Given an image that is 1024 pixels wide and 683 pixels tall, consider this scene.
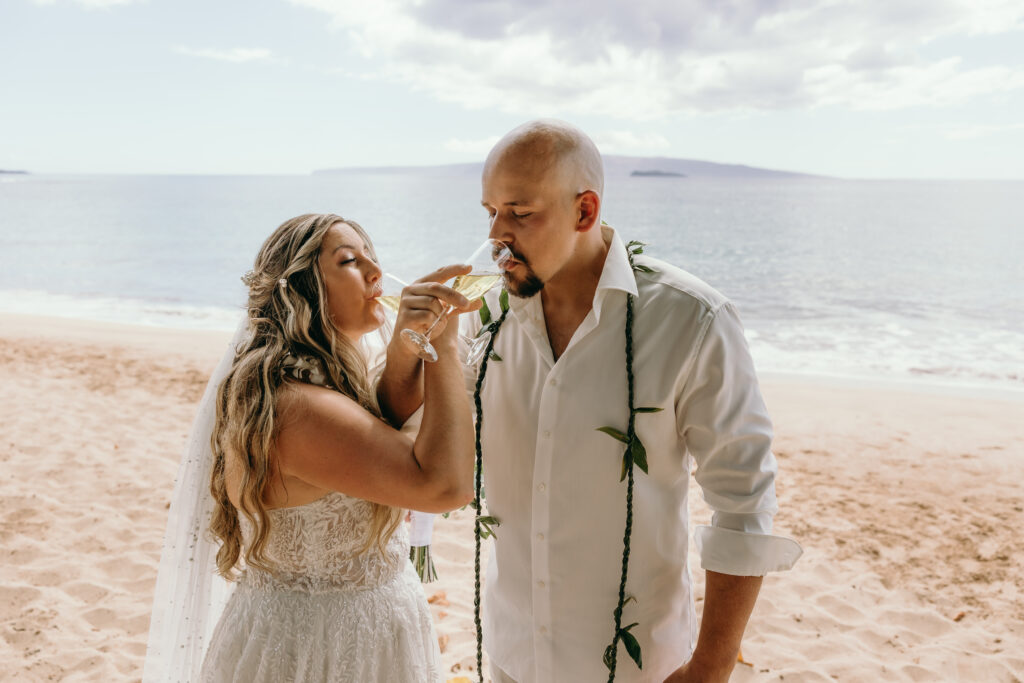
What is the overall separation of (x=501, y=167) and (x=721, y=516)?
109cm

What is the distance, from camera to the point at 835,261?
36.4 metres

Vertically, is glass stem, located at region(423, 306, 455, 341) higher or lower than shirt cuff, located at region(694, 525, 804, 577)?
higher

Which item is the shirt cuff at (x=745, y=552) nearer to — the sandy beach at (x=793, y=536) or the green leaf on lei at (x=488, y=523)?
the green leaf on lei at (x=488, y=523)

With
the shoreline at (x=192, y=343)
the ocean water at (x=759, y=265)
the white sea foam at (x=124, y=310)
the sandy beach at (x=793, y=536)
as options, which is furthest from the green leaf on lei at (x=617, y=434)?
the white sea foam at (x=124, y=310)

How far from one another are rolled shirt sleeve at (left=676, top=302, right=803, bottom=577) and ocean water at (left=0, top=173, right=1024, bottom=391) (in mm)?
1737

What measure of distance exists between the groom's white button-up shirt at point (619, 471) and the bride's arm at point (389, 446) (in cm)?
23

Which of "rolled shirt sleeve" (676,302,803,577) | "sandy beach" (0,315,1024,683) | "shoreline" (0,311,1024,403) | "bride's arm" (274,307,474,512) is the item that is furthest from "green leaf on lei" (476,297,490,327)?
"shoreline" (0,311,1024,403)

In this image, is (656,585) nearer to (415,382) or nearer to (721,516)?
(721,516)

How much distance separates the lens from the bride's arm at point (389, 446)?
1.94m

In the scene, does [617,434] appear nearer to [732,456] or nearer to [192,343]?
[732,456]

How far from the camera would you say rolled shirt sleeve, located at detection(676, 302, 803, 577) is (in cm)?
188

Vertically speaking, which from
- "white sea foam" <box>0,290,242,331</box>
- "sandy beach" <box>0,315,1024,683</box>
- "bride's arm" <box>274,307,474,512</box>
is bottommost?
"white sea foam" <box>0,290,242,331</box>

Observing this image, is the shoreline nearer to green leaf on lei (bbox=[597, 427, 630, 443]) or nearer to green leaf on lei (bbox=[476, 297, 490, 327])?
green leaf on lei (bbox=[476, 297, 490, 327])

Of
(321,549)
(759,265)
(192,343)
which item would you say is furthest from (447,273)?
(759,265)
